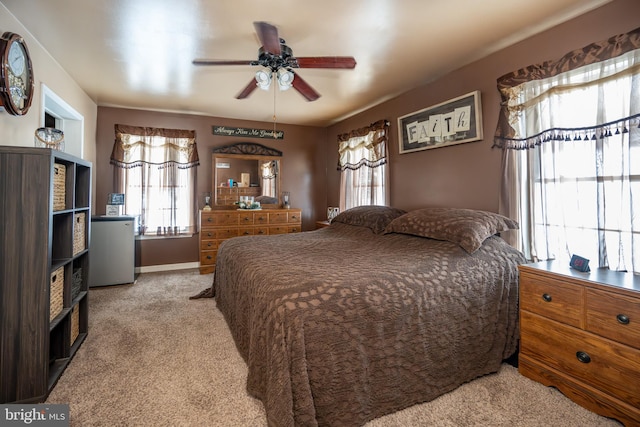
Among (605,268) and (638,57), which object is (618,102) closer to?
(638,57)

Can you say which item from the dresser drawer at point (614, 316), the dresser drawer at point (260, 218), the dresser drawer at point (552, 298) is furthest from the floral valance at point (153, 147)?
the dresser drawer at point (614, 316)

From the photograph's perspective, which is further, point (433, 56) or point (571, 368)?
point (433, 56)

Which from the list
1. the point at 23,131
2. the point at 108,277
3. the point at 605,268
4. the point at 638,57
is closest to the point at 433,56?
the point at 638,57

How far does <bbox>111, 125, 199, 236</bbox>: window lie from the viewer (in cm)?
443

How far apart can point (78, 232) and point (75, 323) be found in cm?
→ 71

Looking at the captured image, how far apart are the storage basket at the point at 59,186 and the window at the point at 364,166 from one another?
10.8ft

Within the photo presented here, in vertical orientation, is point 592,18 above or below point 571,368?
above

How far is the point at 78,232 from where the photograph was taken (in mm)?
2291

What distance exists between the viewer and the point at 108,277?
3846 millimetres

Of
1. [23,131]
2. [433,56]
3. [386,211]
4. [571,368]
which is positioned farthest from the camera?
[386,211]

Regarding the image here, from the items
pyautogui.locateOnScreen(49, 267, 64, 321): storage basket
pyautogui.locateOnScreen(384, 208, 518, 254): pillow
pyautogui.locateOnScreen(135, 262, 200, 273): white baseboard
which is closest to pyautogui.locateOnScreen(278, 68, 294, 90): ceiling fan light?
pyautogui.locateOnScreen(384, 208, 518, 254): pillow

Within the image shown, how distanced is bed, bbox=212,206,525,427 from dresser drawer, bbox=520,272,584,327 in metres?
0.14

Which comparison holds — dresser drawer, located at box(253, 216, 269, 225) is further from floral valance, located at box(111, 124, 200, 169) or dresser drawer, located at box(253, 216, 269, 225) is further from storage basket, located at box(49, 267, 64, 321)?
storage basket, located at box(49, 267, 64, 321)

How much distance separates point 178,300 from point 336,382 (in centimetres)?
260
